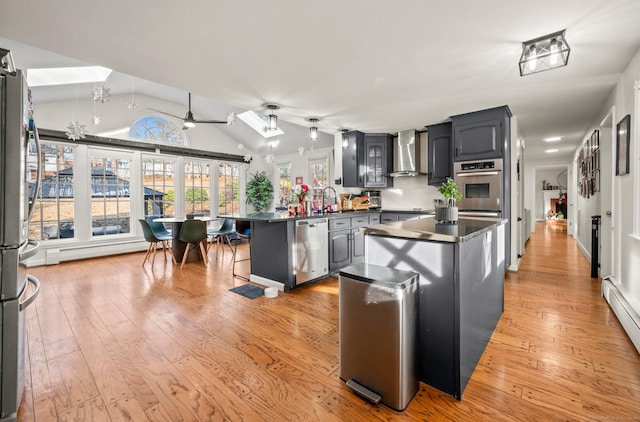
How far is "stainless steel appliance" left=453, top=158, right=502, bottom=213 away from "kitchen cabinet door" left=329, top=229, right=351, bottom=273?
1787 millimetres

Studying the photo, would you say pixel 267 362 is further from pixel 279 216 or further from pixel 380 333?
pixel 279 216

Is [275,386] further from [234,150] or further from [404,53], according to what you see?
[234,150]

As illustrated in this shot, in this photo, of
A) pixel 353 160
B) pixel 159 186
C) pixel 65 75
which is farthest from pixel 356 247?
pixel 65 75

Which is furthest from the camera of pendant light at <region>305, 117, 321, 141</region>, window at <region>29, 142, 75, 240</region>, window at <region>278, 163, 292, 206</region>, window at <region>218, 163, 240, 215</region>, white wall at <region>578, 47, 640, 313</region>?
window at <region>278, 163, 292, 206</region>

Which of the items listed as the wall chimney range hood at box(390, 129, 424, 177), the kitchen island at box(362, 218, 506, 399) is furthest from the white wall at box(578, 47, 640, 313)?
the wall chimney range hood at box(390, 129, 424, 177)

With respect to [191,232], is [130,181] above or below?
above

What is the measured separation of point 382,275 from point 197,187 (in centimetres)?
693

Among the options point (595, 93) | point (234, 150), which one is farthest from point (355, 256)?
point (234, 150)

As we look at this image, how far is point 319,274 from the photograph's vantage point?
12.3 ft

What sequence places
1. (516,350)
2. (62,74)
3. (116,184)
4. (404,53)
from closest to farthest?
(516,350), (404,53), (62,74), (116,184)

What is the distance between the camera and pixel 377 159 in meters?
5.22

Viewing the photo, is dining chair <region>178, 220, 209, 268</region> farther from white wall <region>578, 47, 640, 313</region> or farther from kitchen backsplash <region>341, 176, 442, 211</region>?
white wall <region>578, 47, 640, 313</region>

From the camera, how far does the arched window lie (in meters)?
6.26

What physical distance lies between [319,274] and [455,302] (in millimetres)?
2375
